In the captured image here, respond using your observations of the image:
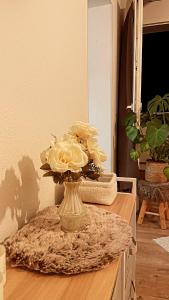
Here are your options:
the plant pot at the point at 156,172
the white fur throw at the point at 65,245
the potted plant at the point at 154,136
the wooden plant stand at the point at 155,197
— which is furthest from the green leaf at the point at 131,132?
the white fur throw at the point at 65,245

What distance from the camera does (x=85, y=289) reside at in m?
0.57

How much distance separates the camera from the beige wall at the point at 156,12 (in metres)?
3.02

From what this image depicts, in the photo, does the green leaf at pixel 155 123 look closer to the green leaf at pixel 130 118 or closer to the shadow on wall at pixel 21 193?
the green leaf at pixel 130 118

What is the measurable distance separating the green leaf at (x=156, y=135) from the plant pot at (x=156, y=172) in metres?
0.29

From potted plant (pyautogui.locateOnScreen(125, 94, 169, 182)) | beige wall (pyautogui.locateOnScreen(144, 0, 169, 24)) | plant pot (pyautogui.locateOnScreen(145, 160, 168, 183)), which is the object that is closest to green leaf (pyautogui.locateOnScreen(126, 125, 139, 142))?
potted plant (pyautogui.locateOnScreen(125, 94, 169, 182))

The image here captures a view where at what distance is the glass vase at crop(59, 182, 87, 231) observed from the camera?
0.77 metres

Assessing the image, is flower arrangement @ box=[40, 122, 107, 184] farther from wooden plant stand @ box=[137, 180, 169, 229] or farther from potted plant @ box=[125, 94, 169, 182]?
wooden plant stand @ box=[137, 180, 169, 229]

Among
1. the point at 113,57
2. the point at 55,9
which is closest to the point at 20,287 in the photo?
the point at 55,9

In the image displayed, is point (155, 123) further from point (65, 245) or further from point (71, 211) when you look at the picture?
point (65, 245)

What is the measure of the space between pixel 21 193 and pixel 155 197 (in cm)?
187

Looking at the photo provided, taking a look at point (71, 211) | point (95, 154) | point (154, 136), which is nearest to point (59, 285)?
point (71, 211)

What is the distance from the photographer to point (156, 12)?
307 cm

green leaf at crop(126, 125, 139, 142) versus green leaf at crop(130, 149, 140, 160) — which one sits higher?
green leaf at crop(126, 125, 139, 142)

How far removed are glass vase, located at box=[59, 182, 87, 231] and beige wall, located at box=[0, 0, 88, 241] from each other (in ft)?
0.48
